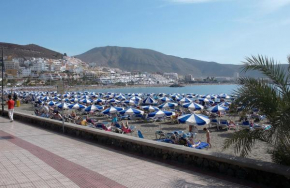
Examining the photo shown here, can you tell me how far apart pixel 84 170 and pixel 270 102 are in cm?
339

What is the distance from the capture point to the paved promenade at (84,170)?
15.3ft

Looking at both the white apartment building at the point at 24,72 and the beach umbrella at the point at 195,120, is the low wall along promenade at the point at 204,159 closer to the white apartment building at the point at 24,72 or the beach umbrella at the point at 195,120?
the beach umbrella at the point at 195,120

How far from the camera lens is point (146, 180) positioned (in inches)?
191

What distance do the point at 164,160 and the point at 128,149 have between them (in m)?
1.25

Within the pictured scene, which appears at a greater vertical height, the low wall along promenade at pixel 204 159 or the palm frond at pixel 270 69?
the palm frond at pixel 270 69

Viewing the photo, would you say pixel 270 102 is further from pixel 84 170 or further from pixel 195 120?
pixel 195 120

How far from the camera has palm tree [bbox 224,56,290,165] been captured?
4.38 metres

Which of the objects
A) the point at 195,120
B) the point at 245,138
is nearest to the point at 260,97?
the point at 245,138

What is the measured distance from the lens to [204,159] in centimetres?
532

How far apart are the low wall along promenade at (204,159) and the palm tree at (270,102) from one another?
1.01 ft

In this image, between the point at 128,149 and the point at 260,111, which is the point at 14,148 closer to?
the point at 128,149

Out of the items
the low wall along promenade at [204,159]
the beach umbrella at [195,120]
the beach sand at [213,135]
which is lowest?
the beach sand at [213,135]

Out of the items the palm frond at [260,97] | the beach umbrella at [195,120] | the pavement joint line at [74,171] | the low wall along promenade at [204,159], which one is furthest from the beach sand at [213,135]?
the pavement joint line at [74,171]

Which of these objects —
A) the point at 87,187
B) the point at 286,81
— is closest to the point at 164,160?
the point at 87,187
